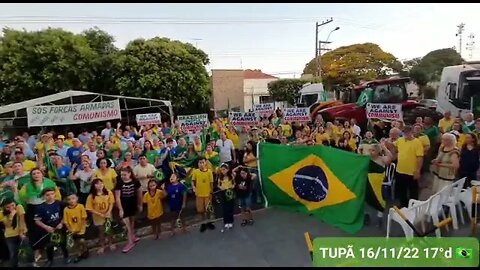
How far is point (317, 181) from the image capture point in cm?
683

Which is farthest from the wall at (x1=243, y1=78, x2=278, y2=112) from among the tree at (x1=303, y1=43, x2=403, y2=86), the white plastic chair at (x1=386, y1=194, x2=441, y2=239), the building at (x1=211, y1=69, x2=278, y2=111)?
the white plastic chair at (x1=386, y1=194, x2=441, y2=239)

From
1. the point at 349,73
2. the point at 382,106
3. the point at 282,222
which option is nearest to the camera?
the point at 282,222

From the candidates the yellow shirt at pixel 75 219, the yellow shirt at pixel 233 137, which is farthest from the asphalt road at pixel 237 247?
the yellow shirt at pixel 233 137

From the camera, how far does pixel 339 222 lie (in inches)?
253

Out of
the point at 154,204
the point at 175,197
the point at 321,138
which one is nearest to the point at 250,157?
the point at 175,197

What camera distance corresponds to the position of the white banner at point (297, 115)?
39.1ft

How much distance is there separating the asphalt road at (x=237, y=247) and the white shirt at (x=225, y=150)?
205 centimetres

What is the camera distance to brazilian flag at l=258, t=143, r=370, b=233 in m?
6.23

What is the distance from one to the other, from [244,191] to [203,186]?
763mm

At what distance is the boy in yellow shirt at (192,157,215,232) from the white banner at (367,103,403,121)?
569 centimetres

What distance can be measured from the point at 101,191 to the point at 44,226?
92 cm

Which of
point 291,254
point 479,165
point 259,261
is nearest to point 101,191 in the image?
point 259,261

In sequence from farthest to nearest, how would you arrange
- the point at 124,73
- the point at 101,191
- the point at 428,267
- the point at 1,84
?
the point at 124,73, the point at 1,84, the point at 101,191, the point at 428,267

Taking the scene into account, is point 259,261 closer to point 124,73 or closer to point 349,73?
point 124,73
